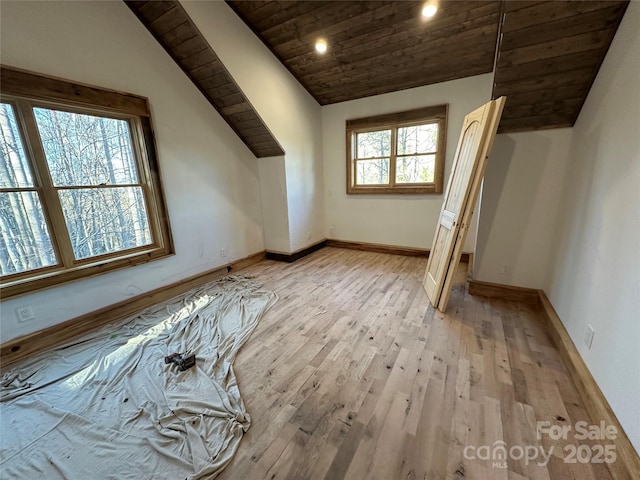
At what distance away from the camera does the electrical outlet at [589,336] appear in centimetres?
149

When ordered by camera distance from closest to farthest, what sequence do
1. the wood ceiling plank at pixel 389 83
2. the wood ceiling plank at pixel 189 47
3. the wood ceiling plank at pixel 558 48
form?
the wood ceiling plank at pixel 558 48
the wood ceiling plank at pixel 189 47
the wood ceiling plank at pixel 389 83

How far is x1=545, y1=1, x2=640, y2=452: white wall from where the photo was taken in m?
1.18

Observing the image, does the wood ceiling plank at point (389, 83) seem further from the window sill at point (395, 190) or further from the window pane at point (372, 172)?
the window sill at point (395, 190)

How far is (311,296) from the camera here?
9.24ft

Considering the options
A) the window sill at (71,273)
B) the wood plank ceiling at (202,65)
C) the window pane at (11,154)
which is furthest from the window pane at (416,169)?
the window pane at (11,154)

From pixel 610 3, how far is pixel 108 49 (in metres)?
3.73

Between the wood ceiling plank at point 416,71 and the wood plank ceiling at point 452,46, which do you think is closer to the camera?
the wood plank ceiling at point 452,46

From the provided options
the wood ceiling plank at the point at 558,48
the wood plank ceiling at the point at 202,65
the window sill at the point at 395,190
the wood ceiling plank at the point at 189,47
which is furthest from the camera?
the window sill at the point at 395,190

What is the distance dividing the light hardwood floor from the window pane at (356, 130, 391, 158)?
8.53 ft

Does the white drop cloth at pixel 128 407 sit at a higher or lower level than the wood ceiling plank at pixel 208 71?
lower

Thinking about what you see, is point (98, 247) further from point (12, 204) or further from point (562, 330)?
point (562, 330)

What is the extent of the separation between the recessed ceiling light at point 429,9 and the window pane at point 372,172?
188 cm

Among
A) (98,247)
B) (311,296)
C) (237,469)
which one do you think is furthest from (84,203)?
(237,469)

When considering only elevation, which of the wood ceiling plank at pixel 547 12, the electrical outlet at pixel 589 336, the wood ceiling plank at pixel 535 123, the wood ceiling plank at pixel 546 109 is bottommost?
the electrical outlet at pixel 589 336
